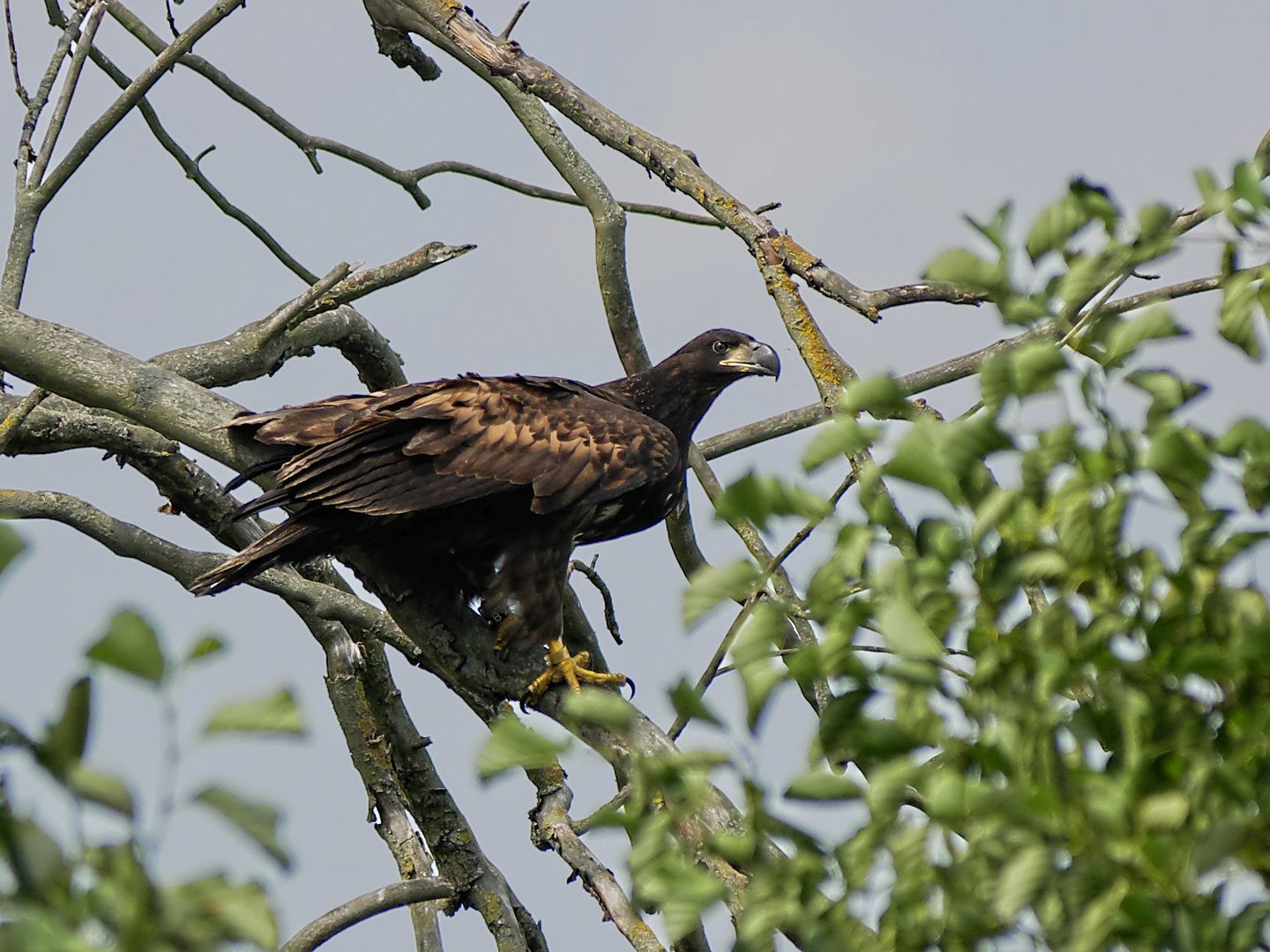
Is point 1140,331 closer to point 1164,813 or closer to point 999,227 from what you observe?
point 999,227

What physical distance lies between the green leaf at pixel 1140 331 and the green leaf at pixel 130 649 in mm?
1072

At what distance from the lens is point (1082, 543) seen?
177cm

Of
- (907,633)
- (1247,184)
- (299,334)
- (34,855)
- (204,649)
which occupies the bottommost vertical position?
(907,633)

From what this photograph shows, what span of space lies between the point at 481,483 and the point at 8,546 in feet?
13.0

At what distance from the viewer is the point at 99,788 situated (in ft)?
4.37

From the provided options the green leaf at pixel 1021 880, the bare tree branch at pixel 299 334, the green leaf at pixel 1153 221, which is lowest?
the green leaf at pixel 1021 880

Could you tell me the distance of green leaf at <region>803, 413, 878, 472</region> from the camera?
72.3 inches

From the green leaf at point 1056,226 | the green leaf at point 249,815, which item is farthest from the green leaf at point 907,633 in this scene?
the green leaf at point 249,815

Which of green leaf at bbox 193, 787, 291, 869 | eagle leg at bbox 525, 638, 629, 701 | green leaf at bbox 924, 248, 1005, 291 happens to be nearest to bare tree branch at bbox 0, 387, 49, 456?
eagle leg at bbox 525, 638, 629, 701

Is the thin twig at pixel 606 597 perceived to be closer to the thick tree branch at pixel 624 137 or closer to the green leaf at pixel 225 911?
the thick tree branch at pixel 624 137

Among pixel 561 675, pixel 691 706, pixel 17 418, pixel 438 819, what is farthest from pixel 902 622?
pixel 438 819

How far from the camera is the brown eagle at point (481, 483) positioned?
4.88 m

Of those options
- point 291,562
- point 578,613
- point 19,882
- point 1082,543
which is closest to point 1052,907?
point 1082,543

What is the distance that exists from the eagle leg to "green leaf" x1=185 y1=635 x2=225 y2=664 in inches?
145
